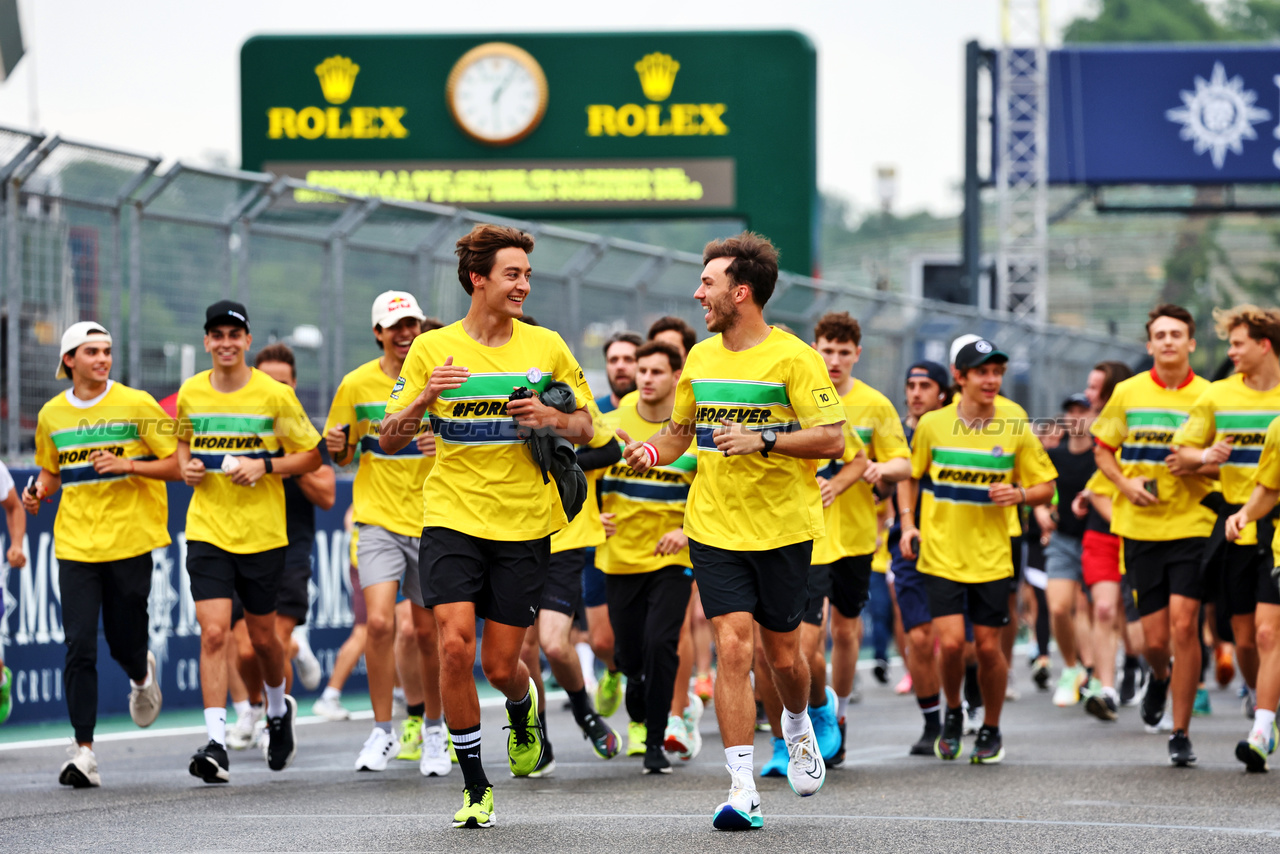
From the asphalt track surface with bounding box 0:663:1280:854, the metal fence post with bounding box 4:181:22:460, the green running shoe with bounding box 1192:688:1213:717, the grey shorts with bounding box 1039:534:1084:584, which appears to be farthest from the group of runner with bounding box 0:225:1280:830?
the grey shorts with bounding box 1039:534:1084:584

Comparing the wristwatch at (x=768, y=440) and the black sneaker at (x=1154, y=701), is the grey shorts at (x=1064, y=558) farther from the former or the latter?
the wristwatch at (x=768, y=440)

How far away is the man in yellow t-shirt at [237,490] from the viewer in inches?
332

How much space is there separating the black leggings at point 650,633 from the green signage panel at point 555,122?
1314 cm

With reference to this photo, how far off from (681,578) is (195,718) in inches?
175

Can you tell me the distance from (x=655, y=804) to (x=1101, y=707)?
16.3 feet

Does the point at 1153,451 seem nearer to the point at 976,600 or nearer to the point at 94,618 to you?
the point at 976,600

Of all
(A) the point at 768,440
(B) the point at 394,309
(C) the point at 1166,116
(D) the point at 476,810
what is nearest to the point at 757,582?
(A) the point at 768,440

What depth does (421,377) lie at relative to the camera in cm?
682

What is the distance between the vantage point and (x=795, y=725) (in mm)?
7125

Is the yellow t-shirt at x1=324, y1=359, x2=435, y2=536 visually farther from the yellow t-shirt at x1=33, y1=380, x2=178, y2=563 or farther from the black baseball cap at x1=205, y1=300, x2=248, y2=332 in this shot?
the yellow t-shirt at x1=33, y1=380, x2=178, y2=563

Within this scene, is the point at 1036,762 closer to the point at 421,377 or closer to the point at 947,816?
the point at 947,816

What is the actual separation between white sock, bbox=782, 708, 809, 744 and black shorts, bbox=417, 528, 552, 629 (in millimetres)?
1111

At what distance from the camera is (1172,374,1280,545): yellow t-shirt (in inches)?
350

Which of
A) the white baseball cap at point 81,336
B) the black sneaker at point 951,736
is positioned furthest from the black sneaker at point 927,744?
the white baseball cap at point 81,336
